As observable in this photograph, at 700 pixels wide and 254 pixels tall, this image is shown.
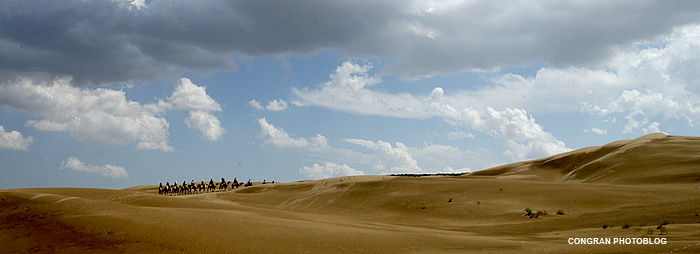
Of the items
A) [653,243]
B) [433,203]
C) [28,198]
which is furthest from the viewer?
[433,203]

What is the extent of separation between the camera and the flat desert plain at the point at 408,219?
10.8 m

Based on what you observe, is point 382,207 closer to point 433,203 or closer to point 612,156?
point 433,203

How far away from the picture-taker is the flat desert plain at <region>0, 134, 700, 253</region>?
35.4 feet

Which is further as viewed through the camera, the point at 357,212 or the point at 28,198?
the point at 357,212

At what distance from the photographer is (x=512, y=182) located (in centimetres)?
2798

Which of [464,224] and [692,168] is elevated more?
[692,168]

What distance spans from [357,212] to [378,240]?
1448 centimetres

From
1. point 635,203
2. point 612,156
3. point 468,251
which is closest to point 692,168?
point 612,156

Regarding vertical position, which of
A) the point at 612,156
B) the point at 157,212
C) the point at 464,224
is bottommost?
the point at 464,224

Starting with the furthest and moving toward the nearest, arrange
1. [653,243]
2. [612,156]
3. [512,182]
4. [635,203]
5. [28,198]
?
[612,156], [512,182], [635,203], [28,198], [653,243]

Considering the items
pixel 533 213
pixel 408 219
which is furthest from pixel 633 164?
pixel 408 219

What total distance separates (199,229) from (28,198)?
8.89 metres

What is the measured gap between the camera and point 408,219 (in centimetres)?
2273

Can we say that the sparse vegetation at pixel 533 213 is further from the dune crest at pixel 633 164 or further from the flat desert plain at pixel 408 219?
the dune crest at pixel 633 164
